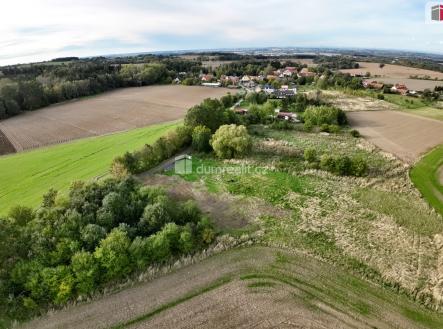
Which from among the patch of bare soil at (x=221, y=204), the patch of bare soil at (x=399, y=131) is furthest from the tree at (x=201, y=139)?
the patch of bare soil at (x=399, y=131)

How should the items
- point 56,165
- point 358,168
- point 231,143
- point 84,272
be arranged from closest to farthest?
1. point 84,272
2. point 358,168
3. point 56,165
4. point 231,143

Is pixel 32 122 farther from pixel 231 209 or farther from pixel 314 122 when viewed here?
pixel 314 122

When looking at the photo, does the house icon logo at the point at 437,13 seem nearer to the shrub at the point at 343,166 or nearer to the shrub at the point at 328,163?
the shrub at the point at 343,166

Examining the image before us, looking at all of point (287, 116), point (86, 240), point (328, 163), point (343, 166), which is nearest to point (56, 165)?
point (86, 240)

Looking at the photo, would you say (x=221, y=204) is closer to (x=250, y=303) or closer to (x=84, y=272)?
(x=250, y=303)

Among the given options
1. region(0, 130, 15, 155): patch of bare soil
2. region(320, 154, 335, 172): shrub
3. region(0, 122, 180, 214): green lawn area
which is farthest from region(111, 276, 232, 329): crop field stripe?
region(0, 130, 15, 155): patch of bare soil
